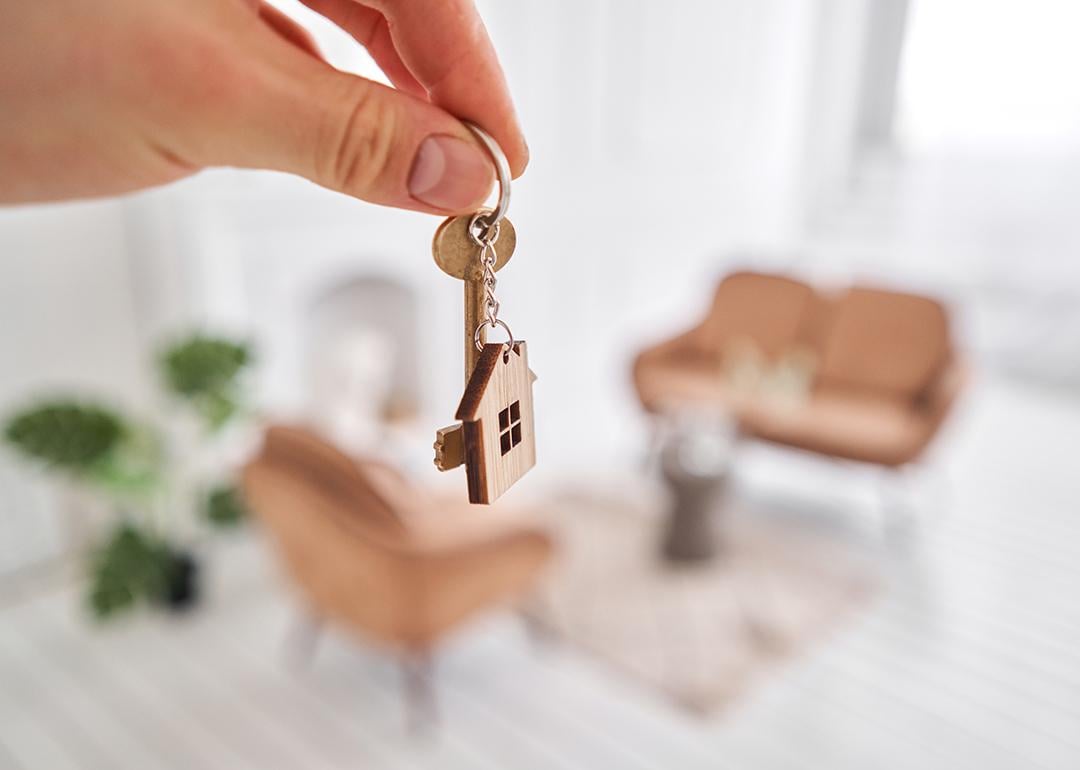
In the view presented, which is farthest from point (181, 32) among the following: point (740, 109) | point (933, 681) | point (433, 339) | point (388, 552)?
point (740, 109)

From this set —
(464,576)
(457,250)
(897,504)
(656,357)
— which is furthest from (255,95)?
(897,504)

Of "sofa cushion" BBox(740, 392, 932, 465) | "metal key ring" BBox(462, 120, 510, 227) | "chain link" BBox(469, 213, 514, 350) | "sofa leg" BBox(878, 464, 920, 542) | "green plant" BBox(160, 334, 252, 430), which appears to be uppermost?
"metal key ring" BBox(462, 120, 510, 227)

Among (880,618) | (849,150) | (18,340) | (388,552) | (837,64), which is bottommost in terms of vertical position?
(880,618)

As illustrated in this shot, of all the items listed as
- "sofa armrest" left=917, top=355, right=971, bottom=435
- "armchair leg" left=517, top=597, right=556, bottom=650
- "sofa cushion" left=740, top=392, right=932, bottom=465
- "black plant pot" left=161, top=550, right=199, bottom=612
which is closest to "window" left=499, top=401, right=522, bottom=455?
"armchair leg" left=517, top=597, right=556, bottom=650

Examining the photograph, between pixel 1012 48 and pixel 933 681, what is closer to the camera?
pixel 1012 48

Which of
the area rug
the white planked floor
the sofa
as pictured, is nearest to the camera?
the white planked floor

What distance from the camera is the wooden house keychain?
23.5 inches

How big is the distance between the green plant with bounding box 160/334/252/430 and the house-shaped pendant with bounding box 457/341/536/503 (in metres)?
2.57

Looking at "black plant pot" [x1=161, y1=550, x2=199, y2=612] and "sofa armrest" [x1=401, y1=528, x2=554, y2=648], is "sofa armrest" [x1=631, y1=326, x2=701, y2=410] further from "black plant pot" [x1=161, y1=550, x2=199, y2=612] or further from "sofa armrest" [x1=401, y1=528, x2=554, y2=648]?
"black plant pot" [x1=161, y1=550, x2=199, y2=612]

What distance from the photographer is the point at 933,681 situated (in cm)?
287

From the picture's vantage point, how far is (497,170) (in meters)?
0.65

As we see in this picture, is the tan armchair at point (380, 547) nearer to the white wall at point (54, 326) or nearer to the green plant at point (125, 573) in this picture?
the green plant at point (125, 573)

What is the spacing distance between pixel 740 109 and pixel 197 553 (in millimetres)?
4280

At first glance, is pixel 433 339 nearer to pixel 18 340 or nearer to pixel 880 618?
pixel 18 340
